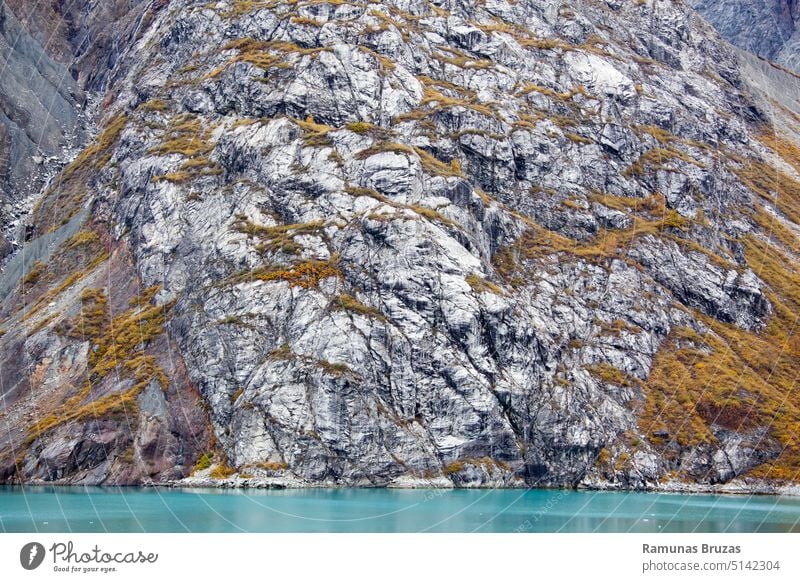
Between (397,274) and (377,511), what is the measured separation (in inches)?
1513

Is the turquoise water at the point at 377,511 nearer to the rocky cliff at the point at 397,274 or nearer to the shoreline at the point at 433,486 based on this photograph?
the shoreline at the point at 433,486

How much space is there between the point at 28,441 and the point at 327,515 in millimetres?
41699

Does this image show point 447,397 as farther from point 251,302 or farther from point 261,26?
point 261,26

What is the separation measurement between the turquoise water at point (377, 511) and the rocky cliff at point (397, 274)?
28.1 feet

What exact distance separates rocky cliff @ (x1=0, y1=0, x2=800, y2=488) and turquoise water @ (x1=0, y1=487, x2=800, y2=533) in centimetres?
857

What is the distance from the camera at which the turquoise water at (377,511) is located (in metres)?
66.9

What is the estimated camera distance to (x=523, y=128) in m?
142

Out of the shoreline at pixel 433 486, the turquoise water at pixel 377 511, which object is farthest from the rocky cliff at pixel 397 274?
the turquoise water at pixel 377 511
